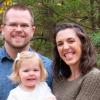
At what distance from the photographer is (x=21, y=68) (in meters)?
4.47

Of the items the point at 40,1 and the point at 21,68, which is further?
the point at 40,1

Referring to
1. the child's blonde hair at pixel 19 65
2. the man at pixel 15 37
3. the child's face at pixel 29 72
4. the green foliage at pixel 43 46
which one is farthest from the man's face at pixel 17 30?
the green foliage at pixel 43 46

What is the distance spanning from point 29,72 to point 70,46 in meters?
0.49

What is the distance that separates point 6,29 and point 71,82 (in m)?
0.99

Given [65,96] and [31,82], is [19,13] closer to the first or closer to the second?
[31,82]

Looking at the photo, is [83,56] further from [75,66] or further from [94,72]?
[94,72]

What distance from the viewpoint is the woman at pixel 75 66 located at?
4.07m

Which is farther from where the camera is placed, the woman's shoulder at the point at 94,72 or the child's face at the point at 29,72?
the child's face at the point at 29,72

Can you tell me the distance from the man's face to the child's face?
0.40 meters

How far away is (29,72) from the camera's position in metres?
4.46

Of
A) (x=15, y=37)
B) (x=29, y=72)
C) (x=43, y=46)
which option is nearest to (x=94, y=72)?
(x=29, y=72)

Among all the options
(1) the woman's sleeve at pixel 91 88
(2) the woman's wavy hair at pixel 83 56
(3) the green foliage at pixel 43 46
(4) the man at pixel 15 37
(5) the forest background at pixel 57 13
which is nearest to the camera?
(1) the woman's sleeve at pixel 91 88

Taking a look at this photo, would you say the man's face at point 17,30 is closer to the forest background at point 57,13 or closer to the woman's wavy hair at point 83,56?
the woman's wavy hair at point 83,56

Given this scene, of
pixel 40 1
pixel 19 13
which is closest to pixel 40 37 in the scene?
pixel 40 1
